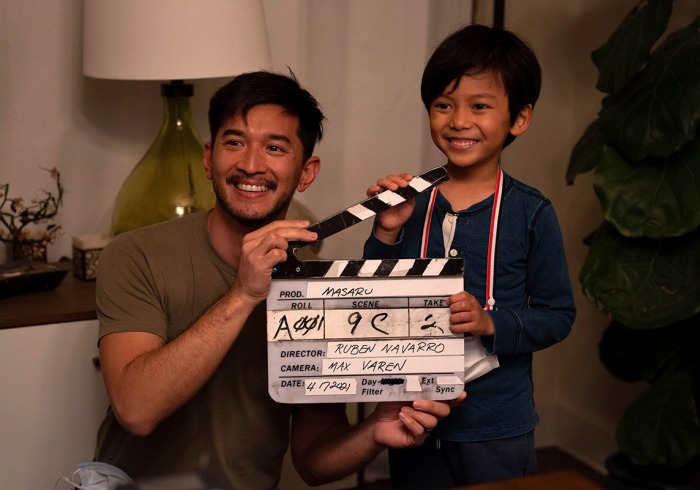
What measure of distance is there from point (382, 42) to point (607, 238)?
0.94 meters

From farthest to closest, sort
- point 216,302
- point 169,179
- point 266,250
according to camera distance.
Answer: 1. point 169,179
2. point 216,302
3. point 266,250

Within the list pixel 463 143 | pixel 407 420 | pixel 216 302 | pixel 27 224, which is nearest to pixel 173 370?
pixel 216 302

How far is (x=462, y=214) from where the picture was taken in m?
1.62

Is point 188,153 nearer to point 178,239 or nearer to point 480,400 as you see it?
point 178,239

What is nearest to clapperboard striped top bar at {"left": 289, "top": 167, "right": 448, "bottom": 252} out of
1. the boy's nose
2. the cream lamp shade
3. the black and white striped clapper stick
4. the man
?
the black and white striped clapper stick

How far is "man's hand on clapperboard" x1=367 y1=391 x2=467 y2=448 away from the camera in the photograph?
1.45m

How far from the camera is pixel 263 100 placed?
66.7 inches

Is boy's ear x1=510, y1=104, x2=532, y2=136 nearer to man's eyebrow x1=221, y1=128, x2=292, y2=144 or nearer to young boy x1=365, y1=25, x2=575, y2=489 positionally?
young boy x1=365, y1=25, x2=575, y2=489

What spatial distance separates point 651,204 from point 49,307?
4.64 ft

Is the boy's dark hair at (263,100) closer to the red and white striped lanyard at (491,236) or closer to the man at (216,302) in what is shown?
the man at (216,302)

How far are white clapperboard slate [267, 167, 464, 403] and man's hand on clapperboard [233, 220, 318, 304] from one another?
0.02 m

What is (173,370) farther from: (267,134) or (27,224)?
(27,224)

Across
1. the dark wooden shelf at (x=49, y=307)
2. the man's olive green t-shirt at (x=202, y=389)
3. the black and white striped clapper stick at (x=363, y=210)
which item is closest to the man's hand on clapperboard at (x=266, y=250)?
the black and white striped clapper stick at (x=363, y=210)

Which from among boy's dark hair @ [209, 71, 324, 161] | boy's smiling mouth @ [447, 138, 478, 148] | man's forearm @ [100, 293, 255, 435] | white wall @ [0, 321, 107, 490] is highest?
boy's dark hair @ [209, 71, 324, 161]
